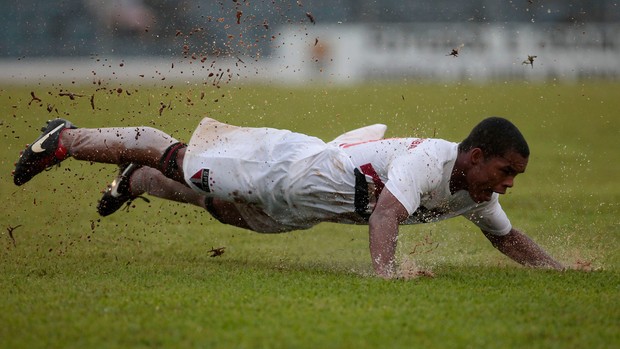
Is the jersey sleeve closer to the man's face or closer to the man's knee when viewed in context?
the man's face

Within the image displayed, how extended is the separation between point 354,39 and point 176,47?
6.59m

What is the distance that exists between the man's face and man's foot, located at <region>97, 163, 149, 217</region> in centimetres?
315

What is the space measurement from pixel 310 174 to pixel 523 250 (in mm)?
1991

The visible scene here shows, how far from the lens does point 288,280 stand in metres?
7.43

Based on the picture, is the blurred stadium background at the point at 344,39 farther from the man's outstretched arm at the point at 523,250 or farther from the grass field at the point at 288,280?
the man's outstretched arm at the point at 523,250

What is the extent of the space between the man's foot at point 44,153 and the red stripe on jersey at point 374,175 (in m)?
2.46

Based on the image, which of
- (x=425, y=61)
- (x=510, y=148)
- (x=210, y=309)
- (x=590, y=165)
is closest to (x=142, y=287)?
(x=210, y=309)

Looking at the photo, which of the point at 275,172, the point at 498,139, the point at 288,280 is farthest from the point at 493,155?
the point at 288,280

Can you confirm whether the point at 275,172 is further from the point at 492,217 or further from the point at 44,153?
the point at 44,153

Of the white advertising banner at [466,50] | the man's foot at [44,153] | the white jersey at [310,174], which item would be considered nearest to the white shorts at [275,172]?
the white jersey at [310,174]

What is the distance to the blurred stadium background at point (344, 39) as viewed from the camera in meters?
32.4

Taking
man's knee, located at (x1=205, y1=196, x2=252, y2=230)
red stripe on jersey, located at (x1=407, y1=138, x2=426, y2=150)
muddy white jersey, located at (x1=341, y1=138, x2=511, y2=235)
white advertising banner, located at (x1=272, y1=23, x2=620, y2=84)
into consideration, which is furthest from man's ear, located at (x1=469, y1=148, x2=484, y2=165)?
white advertising banner, located at (x1=272, y1=23, x2=620, y2=84)

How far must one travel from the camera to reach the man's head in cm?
725

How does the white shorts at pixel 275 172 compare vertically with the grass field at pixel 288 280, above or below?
above
